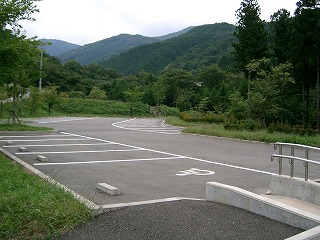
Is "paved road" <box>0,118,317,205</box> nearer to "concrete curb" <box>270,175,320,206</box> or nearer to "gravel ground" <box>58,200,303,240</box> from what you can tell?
"concrete curb" <box>270,175,320,206</box>

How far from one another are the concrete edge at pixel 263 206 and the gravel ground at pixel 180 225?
8 centimetres

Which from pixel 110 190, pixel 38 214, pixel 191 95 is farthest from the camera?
pixel 191 95

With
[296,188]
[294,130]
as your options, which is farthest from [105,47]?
[296,188]

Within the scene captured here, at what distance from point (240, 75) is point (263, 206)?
66.4m

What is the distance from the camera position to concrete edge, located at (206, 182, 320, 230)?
440 cm

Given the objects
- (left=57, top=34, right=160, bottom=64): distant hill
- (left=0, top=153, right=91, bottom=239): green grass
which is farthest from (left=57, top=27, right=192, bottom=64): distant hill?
(left=0, top=153, right=91, bottom=239): green grass

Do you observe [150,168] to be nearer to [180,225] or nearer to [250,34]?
Result: [180,225]

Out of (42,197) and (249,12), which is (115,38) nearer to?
(249,12)

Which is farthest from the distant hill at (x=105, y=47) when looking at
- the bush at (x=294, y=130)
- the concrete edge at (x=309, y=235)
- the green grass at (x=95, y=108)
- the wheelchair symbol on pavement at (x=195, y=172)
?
the concrete edge at (x=309, y=235)

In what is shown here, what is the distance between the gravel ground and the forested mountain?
256ft

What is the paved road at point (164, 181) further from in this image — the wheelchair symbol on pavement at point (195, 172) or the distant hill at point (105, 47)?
the distant hill at point (105, 47)

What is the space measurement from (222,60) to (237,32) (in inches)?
1842

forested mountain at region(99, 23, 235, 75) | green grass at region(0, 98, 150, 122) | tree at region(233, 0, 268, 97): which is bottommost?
green grass at region(0, 98, 150, 122)

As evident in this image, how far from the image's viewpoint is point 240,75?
227 ft
